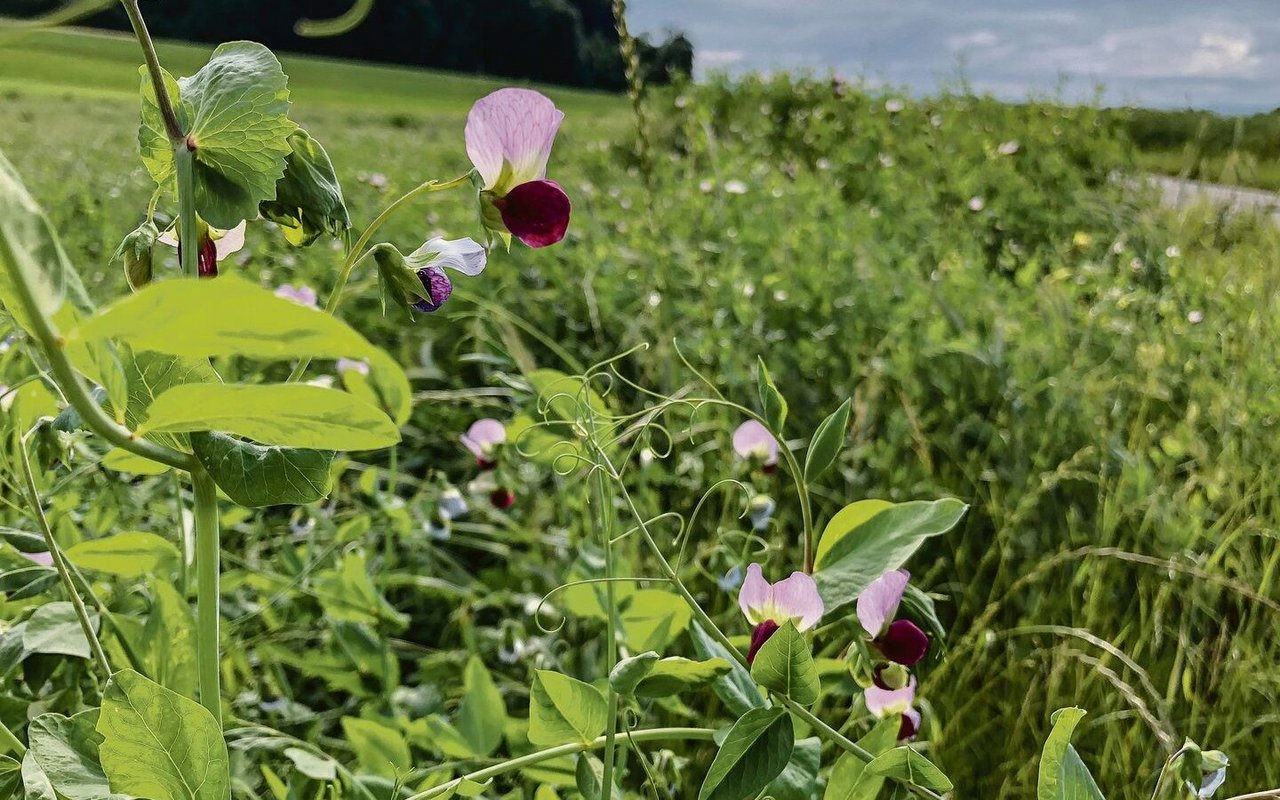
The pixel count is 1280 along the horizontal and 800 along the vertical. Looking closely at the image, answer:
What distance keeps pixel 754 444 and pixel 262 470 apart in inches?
17.9

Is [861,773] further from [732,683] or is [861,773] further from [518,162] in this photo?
[518,162]

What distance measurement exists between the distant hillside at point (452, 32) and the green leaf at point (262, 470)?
24.2 metres

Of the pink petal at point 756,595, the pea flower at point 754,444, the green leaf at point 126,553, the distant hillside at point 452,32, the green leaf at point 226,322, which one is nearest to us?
the green leaf at point 226,322

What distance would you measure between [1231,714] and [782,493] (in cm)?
55

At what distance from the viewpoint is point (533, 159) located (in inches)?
15.6

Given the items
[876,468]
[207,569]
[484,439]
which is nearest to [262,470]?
[207,569]

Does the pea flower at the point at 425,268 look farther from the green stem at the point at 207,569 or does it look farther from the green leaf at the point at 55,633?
the green leaf at the point at 55,633

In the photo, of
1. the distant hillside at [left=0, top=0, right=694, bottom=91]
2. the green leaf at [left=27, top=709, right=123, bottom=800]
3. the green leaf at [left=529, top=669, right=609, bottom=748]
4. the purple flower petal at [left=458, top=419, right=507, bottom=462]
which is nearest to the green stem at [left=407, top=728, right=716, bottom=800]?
the green leaf at [left=529, top=669, right=609, bottom=748]

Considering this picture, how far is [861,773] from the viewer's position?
0.41 meters

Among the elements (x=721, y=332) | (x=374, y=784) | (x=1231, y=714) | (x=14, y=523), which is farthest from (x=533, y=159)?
(x=721, y=332)

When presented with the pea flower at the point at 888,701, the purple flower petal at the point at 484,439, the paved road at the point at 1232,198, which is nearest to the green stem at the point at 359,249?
the pea flower at the point at 888,701

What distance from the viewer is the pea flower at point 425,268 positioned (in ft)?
1.30

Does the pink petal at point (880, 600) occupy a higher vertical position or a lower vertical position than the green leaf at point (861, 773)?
higher

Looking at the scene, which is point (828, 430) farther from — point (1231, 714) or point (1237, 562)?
point (1237, 562)
